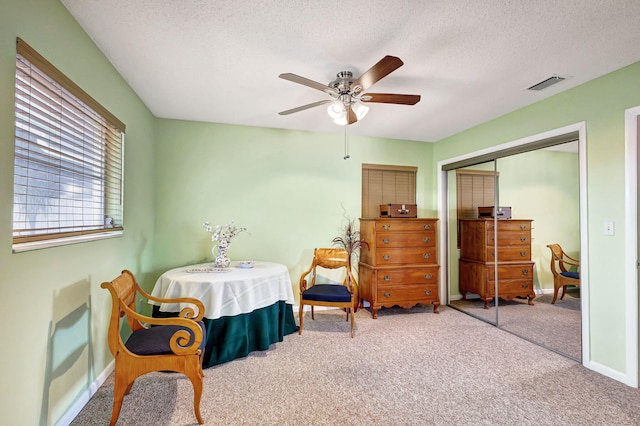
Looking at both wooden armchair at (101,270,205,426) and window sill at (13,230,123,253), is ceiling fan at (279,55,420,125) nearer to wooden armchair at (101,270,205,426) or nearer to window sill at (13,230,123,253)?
window sill at (13,230,123,253)

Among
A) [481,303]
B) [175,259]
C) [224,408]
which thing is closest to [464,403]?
[224,408]

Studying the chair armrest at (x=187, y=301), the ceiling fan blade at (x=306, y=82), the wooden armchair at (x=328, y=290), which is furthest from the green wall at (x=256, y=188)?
the ceiling fan blade at (x=306, y=82)

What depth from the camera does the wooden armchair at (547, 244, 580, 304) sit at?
2793 mm

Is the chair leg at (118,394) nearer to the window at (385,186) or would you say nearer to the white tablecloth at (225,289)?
the white tablecloth at (225,289)

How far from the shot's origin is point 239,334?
2.72 meters

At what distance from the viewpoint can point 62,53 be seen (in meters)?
1.75

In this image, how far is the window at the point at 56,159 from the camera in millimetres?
1447

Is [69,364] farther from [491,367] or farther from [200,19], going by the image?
[491,367]

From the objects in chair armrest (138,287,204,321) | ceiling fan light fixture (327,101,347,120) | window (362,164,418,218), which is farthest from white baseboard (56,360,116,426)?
window (362,164,418,218)

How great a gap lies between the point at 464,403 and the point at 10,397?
8.57 feet

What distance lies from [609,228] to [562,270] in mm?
633

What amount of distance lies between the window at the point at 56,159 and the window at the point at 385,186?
3.20m

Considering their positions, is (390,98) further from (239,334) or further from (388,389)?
(239,334)

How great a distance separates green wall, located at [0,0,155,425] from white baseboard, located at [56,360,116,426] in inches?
1.3
